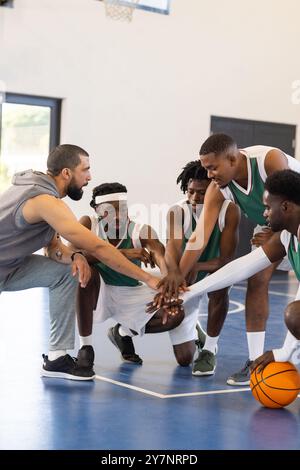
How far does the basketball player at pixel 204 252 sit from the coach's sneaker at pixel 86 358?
65cm

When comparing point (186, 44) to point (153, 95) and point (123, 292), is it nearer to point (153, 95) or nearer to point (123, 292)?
point (153, 95)

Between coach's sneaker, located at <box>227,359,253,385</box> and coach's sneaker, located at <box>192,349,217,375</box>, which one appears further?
coach's sneaker, located at <box>192,349,217,375</box>

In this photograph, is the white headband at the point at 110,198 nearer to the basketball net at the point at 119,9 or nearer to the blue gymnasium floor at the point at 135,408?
the blue gymnasium floor at the point at 135,408

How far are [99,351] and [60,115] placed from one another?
605cm

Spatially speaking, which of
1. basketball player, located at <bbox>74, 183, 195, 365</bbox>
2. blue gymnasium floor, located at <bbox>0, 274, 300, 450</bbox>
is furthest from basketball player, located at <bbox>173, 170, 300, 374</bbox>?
basketball player, located at <bbox>74, 183, 195, 365</bbox>

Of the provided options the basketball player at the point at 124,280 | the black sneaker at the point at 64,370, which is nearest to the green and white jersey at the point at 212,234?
the basketball player at the point at 124,280

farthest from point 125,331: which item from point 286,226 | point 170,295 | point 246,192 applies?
point 286,226

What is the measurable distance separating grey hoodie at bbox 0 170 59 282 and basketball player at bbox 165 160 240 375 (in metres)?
0.85

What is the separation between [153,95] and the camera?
11.5 meters

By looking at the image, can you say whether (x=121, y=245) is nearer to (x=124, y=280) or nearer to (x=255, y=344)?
(x=124, y=280)

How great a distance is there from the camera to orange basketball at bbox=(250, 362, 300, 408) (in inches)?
154

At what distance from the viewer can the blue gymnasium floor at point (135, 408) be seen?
10.9ft

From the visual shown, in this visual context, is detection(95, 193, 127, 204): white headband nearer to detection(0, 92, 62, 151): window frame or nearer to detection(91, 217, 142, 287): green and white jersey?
detection(91, 217, 142, 287): green and white jersey
